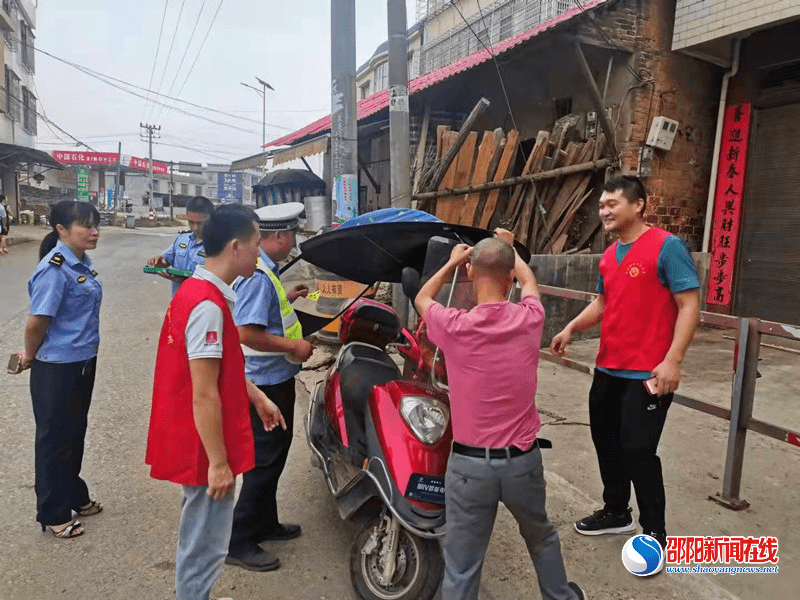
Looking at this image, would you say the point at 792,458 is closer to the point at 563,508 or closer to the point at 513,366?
the point at 563,508

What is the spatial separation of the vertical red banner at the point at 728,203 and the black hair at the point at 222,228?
766cm

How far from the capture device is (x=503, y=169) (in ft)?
26.3

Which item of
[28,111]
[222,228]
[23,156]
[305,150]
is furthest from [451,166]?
[28,111]

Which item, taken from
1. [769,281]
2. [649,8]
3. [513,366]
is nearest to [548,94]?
[649,8]

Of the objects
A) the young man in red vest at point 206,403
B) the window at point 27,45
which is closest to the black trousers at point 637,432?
the young man in red vest at point 206,403

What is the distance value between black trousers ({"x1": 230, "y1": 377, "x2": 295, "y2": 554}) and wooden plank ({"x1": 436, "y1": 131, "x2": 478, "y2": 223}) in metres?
6.09

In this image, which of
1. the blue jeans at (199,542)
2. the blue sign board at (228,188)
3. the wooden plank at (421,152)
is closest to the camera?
the blue jeans at (199,542)

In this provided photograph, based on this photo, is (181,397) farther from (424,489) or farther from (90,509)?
(90,509)

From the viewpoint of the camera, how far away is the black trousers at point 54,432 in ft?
9.11

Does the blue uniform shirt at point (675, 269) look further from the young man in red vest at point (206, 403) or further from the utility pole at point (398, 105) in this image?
the utility pole at point (398, 105)

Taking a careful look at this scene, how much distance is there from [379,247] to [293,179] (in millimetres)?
13829

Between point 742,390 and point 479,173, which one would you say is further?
point 479,173

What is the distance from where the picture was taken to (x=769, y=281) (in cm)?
742

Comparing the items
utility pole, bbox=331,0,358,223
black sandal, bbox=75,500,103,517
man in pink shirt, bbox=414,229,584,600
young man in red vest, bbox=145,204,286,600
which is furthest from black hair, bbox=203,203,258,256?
utility pole, bbox=331,0,358,223
